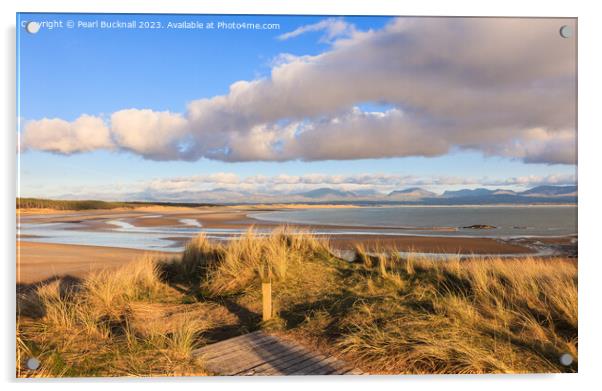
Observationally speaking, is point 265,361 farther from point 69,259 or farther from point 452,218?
point 452,218

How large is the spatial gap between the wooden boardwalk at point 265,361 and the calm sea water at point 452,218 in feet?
6.53

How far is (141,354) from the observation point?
11.8 ft

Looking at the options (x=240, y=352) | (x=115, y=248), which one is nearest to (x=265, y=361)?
(x=240, y=352)

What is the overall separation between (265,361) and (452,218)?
3.03 metres

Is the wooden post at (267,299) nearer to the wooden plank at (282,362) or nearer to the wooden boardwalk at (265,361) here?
the wooden boardwalk at (265,361)

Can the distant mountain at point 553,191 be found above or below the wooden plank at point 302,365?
above

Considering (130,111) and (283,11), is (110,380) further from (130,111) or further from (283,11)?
(283,11)

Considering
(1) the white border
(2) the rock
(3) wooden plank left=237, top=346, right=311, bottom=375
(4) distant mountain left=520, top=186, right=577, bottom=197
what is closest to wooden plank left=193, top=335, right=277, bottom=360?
(3) wooden plank left=237, top=346, right=311, bottom=375

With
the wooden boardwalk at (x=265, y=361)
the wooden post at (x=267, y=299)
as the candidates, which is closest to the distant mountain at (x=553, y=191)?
the wooden boardwalk at (x=265, y=361)

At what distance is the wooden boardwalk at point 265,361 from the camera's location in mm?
3438

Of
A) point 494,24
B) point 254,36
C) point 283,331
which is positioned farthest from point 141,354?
point 494,24

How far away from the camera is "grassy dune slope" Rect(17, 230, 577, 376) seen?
355 cm

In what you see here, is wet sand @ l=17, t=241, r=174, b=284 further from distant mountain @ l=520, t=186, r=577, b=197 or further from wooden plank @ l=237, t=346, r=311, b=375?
distant mountain @ l=520, t=186, r=577, b=197

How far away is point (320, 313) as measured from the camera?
4.25 metres
